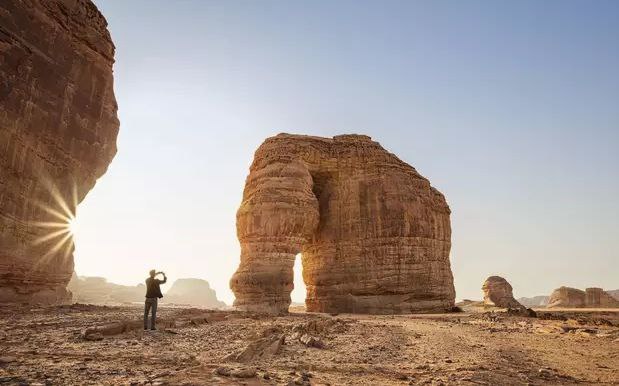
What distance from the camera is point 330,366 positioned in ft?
21.3

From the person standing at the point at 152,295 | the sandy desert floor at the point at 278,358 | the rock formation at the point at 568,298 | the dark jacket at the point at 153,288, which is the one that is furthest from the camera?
the rock formation at the point at 568,298

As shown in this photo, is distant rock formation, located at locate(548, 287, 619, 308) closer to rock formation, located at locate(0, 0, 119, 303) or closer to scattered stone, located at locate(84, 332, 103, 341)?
rock formation, located at locate(0, 0, 119, 303)

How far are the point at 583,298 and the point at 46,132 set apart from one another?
61.9 metres

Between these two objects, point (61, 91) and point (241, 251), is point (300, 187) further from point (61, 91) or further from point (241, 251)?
point (61, 91)

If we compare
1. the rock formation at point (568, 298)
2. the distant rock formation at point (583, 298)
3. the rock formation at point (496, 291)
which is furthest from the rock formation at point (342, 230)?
the distant rock formation at point (583, 298)

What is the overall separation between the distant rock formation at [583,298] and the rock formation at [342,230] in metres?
31.8

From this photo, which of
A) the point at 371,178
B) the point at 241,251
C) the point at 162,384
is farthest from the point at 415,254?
the point at 162,384

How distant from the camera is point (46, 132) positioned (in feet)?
59.8

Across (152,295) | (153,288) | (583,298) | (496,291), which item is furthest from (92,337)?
(583,298)

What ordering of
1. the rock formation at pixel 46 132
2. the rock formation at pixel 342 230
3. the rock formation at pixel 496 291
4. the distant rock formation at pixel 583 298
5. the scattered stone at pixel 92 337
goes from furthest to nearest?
1. the distant rock formation at pixel 583 298
2. the rock formation at pixel 496 291
3. the rock formation at pixel 342 230
4. the rock formation at pixel 46 132
5. the scattered stone at pixel 92 337

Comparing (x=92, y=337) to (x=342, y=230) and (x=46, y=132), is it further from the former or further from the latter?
(x=342, y=230)

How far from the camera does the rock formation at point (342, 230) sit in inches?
1024

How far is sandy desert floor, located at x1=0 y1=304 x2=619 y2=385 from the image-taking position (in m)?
5.37

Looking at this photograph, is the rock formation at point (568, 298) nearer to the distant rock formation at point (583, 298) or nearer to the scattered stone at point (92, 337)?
the distant rock formation at point (583, 298)
